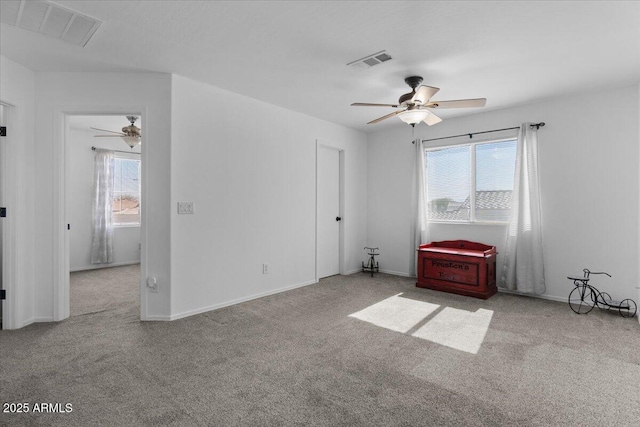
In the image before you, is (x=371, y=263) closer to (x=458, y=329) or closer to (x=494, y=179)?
(x=494, y=179)

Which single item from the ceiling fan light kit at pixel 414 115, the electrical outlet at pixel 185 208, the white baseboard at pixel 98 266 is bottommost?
the white baseboard at pixel 98 266

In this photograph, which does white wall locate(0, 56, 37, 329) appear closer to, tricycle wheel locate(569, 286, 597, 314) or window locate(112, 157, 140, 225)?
window locate(112, 157, 140, 225)

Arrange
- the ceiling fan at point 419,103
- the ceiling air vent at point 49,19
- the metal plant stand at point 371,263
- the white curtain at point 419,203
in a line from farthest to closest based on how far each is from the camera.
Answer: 1. the metal plant stand at point 371,263
2. the white curtain at point 419,203
3. the ceiling fan at point 419,103
4. the ceiling air vent at point 49,19

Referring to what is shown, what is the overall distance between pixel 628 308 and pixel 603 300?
0.23 metres

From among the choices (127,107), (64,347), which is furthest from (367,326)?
(127,107)

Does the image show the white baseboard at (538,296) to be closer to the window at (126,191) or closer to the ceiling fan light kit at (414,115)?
→ the ceiling fan light kit at (414,115)

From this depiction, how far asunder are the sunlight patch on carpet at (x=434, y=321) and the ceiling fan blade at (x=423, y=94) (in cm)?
229

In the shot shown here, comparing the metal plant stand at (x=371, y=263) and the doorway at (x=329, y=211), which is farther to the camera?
the metal plant stand at (x=371, y=263)

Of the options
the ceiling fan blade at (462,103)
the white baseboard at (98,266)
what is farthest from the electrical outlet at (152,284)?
the white baseboard at (98,266)

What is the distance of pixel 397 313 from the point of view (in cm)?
367

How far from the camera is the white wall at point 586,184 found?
3795mm

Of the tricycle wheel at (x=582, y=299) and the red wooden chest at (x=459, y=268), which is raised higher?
the red wooden chest at (x=459, y=268)

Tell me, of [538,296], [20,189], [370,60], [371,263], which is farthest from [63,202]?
[538,296]

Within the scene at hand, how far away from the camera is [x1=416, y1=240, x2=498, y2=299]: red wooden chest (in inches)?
170
